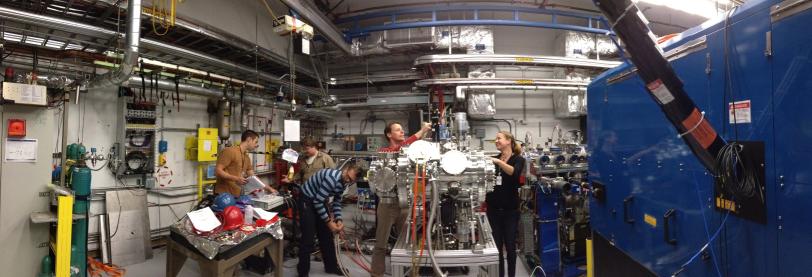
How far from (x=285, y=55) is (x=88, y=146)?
90.1 inches

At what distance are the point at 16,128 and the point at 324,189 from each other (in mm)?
2206

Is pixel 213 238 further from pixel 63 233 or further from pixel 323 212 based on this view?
pixel 63 233

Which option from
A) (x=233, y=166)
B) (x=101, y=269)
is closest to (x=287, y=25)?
(x=233, y=166)

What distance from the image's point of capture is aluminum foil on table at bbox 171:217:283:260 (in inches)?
86.5

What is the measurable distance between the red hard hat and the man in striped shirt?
2.44 ft

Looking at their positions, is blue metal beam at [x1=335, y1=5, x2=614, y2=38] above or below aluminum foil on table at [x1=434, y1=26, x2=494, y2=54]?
above

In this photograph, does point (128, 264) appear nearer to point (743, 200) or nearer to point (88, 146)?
point (88, 146)

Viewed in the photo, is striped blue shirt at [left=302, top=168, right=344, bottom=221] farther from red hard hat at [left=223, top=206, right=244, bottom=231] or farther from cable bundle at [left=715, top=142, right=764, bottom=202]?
cable bundle at [left=715, top=142, right=764, bottom=202]

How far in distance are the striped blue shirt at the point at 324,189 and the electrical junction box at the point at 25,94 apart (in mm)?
1994

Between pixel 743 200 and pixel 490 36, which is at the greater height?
pixel 490 36

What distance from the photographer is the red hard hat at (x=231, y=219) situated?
2416mm

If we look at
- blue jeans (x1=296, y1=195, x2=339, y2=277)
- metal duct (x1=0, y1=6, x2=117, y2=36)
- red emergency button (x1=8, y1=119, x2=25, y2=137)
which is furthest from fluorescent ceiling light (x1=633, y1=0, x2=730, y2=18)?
red emergency button (x1=8, y1=119, x2=25, y2=137)

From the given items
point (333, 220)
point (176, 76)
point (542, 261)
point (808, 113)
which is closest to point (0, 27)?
point (176, 76)

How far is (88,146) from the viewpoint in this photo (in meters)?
3.60
